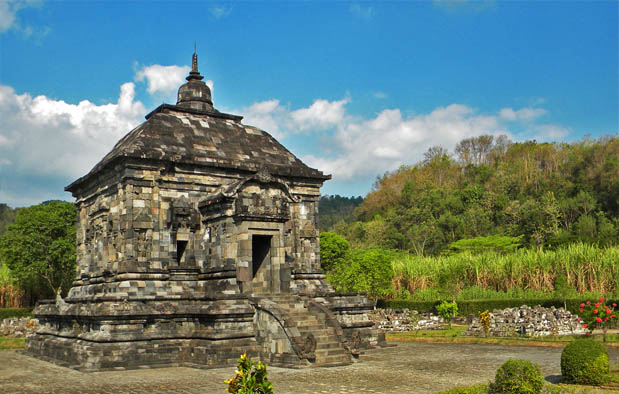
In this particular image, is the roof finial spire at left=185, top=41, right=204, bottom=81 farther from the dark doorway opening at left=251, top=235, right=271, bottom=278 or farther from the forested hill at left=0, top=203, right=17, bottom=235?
the forested hill at left=0, top=203, right=17, bottom=235

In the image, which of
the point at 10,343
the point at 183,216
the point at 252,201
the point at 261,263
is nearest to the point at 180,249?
the point at 183,216

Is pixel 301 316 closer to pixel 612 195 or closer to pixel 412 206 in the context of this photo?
pixel 612 195

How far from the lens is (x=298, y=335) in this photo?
17.5 meters

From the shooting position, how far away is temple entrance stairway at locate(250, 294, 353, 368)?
1719 cm

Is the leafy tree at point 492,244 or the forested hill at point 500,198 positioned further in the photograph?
the forested hill at point 500,198

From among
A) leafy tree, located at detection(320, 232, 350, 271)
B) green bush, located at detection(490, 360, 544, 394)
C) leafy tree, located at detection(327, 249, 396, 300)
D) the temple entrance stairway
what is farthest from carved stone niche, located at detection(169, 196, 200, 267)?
leafy tree, located at detection(320, 232, 350, 271)

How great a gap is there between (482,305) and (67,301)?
69.8 ft

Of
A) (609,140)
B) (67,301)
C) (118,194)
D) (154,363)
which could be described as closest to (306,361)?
(154,363)

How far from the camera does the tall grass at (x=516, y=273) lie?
32.1 meters

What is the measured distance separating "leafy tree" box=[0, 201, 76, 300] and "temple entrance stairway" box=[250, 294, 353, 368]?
27.0 m

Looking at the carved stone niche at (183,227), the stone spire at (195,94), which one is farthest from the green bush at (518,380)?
the stone spire at (195,94)

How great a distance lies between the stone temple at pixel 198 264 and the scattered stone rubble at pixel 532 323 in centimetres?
667

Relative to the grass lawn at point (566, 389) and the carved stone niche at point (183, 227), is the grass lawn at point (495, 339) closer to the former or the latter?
the grass lawn at point (566, 389)

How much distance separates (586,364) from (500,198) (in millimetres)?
54687
